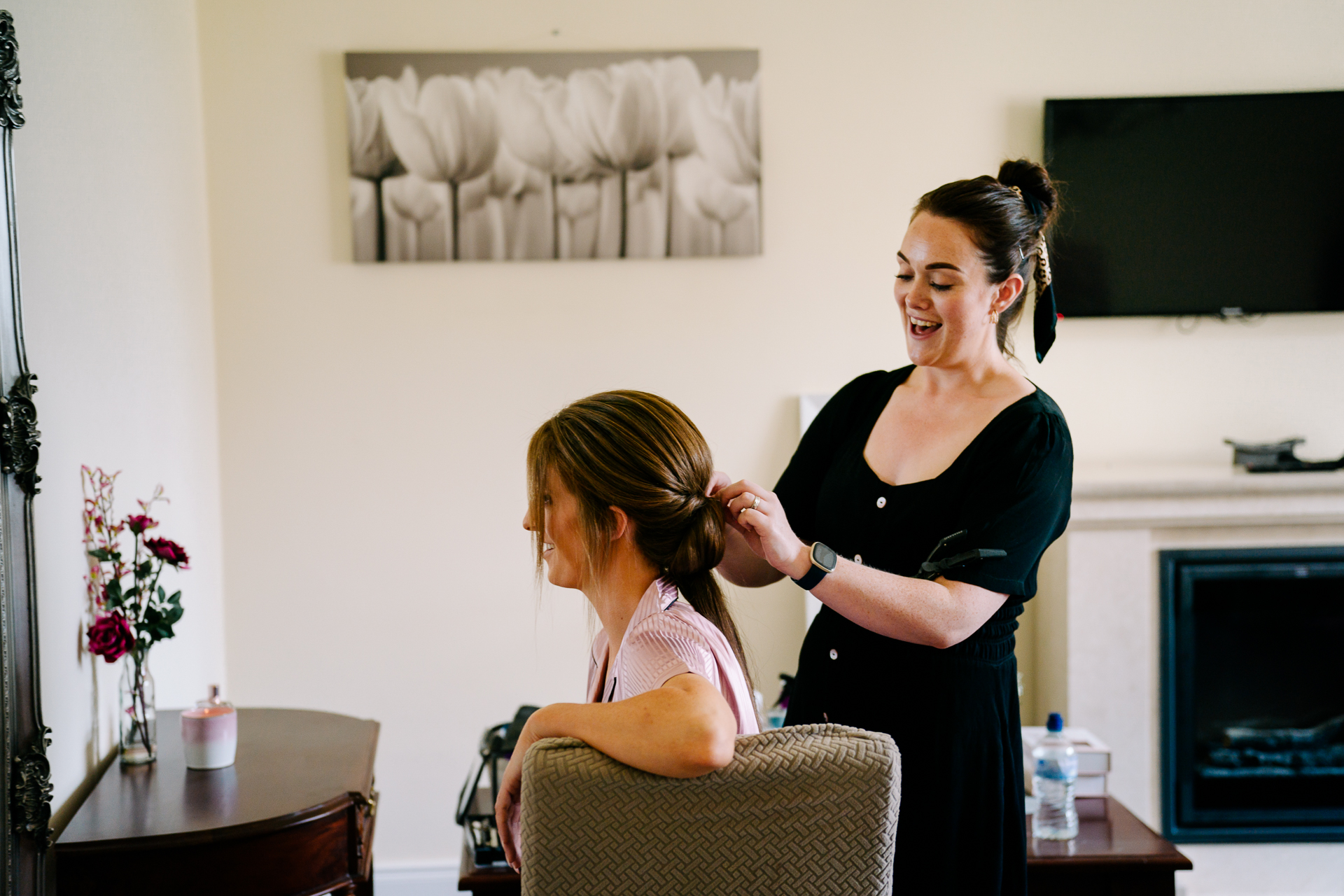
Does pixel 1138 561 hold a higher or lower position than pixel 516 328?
lower

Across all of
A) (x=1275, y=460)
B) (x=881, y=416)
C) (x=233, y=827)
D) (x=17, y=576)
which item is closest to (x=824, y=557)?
(x=881, y=416)

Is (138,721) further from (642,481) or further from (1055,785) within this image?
(1055,785)

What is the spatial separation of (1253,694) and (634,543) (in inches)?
93.2

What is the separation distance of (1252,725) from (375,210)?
268cm

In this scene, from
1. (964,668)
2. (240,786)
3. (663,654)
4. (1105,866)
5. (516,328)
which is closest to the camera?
(663,654)

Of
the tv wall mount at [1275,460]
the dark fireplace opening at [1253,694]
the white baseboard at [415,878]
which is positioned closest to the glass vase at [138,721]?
the white baseboard at [415,878]

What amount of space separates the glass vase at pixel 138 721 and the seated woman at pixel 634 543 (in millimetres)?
919

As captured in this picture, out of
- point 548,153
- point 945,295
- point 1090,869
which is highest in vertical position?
point 548,153

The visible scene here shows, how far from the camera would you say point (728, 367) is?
2.81 metres

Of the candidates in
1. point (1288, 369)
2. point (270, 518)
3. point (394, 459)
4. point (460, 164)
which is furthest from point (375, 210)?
point (1288, 369)

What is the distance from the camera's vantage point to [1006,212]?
1.44m

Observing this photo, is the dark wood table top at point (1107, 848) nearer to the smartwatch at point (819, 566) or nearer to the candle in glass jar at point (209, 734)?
the smartwatch at point (819, 566)

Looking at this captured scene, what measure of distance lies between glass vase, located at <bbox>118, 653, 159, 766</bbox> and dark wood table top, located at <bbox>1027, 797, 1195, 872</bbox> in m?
1.56

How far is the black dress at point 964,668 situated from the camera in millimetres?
1364
